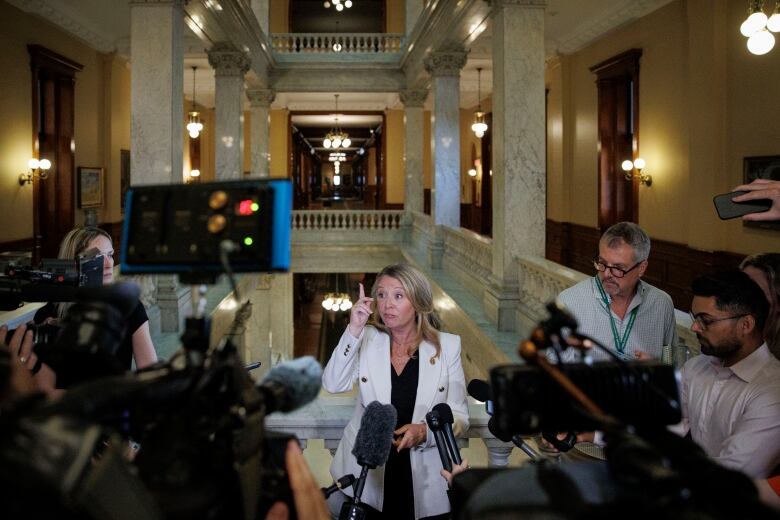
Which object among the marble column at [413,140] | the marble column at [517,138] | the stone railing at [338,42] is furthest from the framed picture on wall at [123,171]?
the marble column at [517,138]

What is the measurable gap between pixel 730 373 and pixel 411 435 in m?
1.13

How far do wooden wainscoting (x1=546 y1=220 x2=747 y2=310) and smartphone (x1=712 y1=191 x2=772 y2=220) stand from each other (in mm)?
7326

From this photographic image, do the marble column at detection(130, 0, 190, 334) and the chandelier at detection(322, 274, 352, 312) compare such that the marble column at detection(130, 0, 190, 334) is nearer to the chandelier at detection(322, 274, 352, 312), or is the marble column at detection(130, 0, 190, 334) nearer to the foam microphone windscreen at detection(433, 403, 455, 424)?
the foam microphone windscreen at detection(433, 403, 455, 424)

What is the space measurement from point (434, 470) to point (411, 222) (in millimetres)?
15402

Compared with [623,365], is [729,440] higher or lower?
lower

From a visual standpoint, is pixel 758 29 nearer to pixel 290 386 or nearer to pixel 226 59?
pixel 290 386

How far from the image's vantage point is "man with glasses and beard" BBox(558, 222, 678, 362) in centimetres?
325

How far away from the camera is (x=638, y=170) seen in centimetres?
1177

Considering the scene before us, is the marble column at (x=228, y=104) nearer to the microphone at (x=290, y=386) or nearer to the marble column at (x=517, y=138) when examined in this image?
the marble column at (x=517, y=138)

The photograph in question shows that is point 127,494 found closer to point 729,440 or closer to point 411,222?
point 729,440

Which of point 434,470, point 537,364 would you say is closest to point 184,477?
point 537,364

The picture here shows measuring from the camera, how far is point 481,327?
26.3 ft

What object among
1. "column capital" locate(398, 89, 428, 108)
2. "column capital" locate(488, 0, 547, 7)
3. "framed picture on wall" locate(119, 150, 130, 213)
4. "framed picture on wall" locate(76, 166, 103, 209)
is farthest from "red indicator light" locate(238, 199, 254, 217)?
"column capital" locate(398, 89, 428, 108)

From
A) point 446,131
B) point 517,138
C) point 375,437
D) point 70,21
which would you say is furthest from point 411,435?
point 70,21
